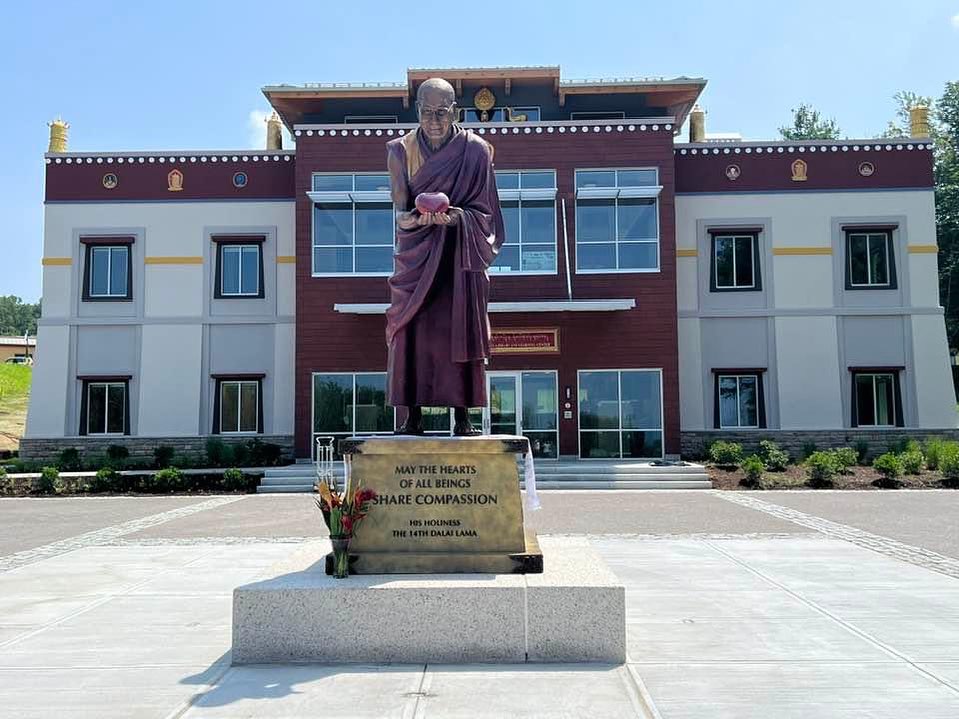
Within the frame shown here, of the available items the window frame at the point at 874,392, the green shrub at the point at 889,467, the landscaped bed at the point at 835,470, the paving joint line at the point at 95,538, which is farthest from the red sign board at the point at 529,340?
the paving joint line at the point at 95,538

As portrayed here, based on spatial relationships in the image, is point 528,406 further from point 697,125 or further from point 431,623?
point 431,623

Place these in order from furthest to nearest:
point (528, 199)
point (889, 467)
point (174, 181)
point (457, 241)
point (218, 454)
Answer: point (174, 181) → point (528, 199) → point (218, 454) → point (889, 467) → point (457, 241)

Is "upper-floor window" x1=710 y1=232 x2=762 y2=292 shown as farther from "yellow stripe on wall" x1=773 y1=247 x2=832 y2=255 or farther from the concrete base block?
the concrete base block

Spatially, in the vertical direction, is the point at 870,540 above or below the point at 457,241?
below

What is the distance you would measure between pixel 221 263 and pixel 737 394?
16535 mm

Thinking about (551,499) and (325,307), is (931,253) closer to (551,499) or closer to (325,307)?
(551,499)

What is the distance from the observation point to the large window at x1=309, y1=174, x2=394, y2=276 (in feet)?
79.3

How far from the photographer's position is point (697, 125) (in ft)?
96.1

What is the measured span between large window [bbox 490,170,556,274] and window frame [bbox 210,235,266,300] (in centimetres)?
735

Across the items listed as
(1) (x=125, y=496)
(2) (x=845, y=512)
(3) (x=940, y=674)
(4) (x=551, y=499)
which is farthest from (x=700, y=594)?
(1) (x=125, y=496)

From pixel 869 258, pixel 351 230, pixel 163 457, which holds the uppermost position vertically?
pixel 351 230

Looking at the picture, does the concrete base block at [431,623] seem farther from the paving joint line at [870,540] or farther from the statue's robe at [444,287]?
the paving joint line at [870,540]

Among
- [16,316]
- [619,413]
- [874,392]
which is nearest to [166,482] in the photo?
[619,413]

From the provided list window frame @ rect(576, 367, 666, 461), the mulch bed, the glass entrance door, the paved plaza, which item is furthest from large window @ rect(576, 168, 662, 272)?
the paved plaza
